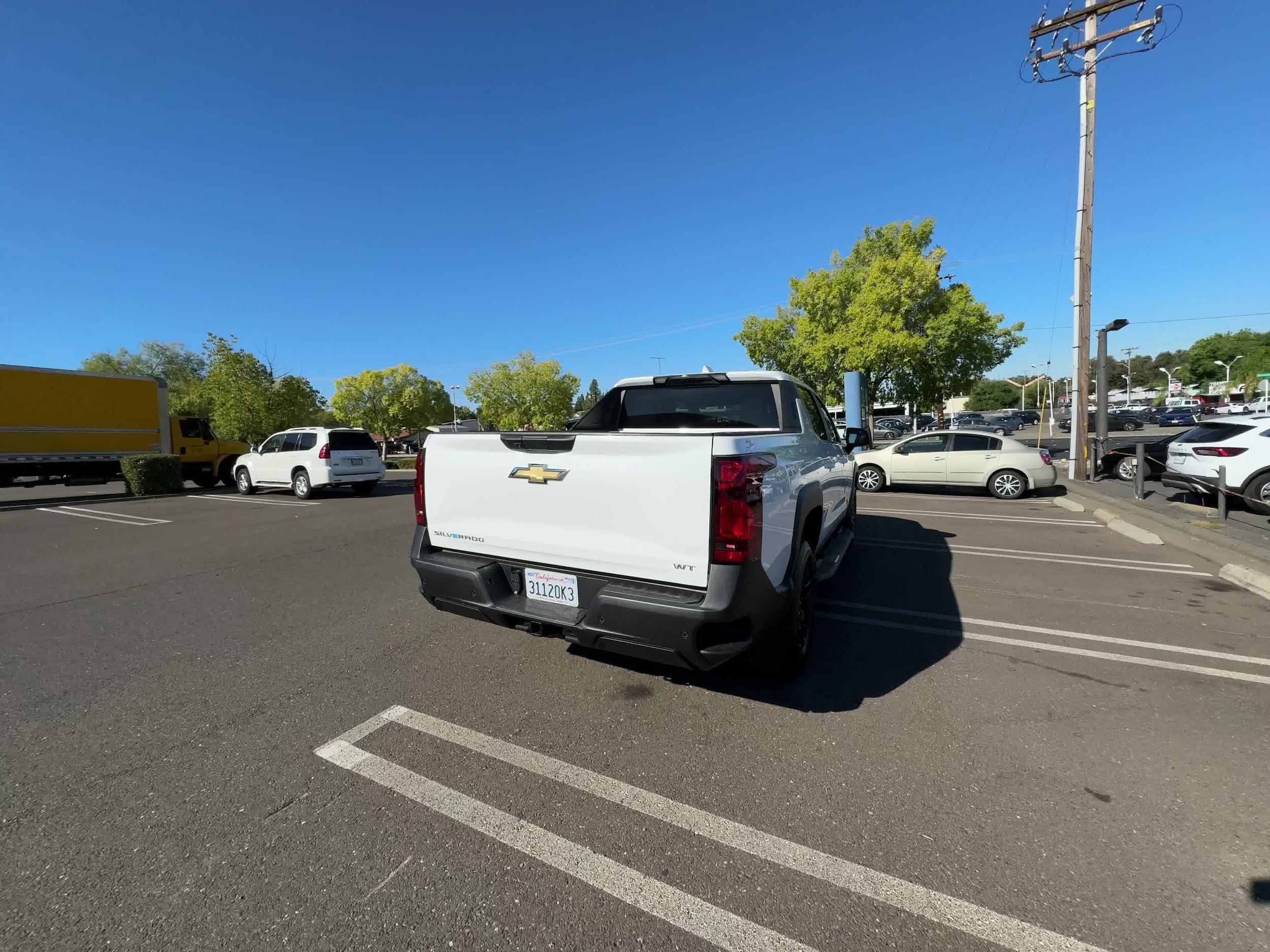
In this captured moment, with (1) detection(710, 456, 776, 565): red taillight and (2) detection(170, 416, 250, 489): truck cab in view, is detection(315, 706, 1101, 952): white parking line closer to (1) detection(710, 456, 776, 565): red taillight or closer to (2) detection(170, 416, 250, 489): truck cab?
(1) detection(710, 456, 776, 565): red taillight

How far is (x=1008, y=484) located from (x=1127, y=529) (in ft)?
12.8

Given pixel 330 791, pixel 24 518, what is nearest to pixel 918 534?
pixel 330 791

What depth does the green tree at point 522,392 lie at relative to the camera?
191 feet

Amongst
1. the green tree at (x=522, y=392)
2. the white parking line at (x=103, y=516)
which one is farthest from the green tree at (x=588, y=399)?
the white parking line at (x=103, y=516)

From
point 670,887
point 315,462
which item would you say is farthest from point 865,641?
point 315,462

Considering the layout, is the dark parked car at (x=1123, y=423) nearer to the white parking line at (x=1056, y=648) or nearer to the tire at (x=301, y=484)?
the white parking line at (x=1056, y=648)

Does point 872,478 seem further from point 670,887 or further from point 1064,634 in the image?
point 670,887

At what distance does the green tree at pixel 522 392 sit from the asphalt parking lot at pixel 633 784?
5442 centimetres

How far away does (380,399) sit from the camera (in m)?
57.3

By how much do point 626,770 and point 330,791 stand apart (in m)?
1.28

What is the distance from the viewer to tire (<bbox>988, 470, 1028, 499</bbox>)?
11.6m

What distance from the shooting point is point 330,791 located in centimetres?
240

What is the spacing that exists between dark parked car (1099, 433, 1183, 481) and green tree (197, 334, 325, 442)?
31.1 metres

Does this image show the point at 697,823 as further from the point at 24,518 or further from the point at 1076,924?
the point at 24,518
